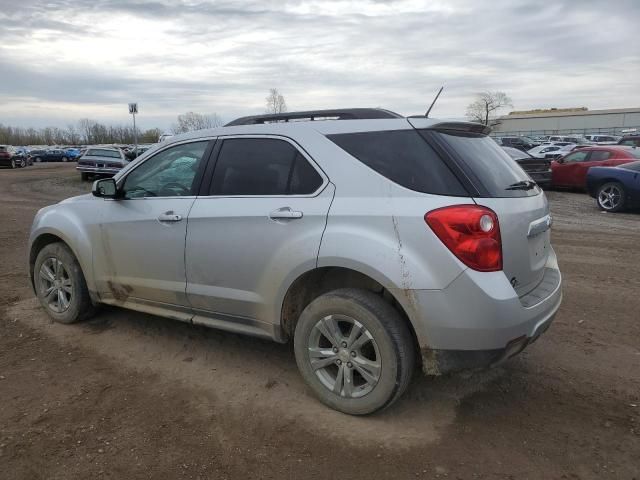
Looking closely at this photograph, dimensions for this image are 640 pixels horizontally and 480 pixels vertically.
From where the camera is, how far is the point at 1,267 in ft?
23.3

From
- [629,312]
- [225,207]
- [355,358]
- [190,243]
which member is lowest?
[629,312]

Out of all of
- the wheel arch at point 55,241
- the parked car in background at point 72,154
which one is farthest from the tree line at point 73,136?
the wheel arch at point 55,241

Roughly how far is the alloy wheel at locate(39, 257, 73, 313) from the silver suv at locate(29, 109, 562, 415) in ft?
2.91

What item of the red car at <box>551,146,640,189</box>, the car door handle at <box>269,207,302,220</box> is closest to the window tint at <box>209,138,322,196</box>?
the car door handle at <box>269,207,302,220</box>

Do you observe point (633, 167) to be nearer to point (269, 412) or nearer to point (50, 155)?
point (269, 412)

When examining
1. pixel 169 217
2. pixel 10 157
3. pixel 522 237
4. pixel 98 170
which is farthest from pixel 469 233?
pixel 10 157

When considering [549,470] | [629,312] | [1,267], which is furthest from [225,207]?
[1,267]

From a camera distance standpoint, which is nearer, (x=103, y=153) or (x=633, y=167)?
(x=633, y=167)

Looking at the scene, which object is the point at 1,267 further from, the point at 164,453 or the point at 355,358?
the point at 355,358

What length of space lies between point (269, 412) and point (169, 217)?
1561mm

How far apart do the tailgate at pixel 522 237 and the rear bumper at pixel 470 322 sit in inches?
5.0

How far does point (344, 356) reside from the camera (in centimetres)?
320

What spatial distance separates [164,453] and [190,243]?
1428 millimetres

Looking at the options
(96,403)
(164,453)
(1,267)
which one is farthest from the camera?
(1,267)
